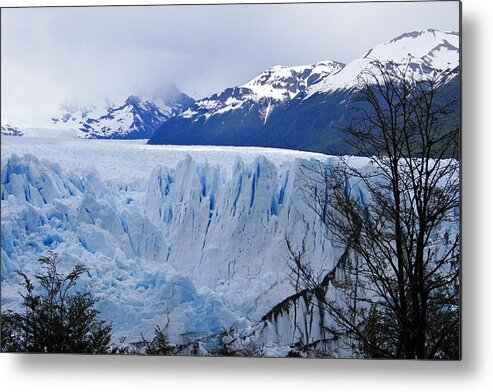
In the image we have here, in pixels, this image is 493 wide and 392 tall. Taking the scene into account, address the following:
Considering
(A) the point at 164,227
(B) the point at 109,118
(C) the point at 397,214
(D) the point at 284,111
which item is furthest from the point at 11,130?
(C) the point at 397,214

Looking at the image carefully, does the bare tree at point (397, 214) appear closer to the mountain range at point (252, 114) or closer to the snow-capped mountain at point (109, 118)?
the mountain range at point (252, 114)

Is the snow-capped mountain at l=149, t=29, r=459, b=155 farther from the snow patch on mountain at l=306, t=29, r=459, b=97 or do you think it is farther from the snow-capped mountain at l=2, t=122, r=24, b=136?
the snow-capped mountain at l=2, t=122, r=24, b=136

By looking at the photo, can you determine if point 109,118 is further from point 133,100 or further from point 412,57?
point 412,57

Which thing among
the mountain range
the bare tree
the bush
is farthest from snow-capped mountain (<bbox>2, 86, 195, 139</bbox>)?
the bare tree

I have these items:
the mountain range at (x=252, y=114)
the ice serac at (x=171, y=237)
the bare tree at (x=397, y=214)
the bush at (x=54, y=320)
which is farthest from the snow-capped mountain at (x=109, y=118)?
the bare tree at (x=397, y=214)

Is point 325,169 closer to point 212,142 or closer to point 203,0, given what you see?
point 212,142

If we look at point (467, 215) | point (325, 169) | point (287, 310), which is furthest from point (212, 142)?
point (467, 215)
